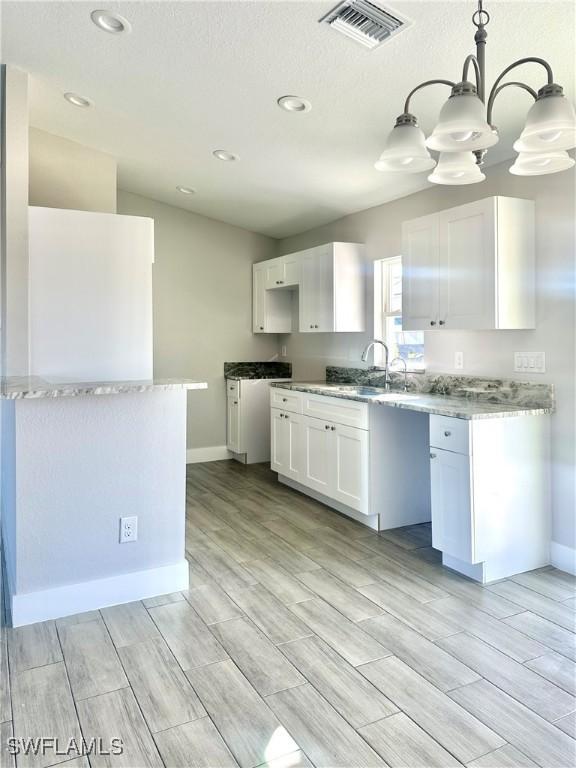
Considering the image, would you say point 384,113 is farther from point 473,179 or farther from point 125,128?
point 125,128

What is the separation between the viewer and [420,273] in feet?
11.6

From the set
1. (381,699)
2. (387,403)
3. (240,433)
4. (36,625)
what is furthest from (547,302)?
(240,433)

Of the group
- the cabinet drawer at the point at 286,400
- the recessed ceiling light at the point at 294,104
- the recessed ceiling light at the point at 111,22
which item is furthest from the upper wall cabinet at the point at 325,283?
the recessed ceiling light at the point at 111,22

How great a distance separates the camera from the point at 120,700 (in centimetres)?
192

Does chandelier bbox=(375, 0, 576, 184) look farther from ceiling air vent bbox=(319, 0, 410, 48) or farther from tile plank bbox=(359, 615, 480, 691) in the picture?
tile plank bbox=(359, 615, 480, 691)

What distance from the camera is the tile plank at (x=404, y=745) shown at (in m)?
1.62

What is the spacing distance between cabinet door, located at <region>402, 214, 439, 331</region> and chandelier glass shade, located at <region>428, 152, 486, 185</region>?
1348mm

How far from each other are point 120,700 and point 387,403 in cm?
214

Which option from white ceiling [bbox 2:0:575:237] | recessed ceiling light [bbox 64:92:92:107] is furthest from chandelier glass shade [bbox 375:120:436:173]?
recessed ceiling light [bbox 64:92:92:107]

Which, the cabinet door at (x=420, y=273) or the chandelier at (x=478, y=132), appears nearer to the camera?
the chandelier at (x=478, y=132)

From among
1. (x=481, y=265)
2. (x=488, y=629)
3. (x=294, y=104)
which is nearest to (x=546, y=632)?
(x=488, y=629)

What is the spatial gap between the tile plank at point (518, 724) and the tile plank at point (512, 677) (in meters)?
0.05

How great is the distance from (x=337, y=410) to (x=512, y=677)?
2.15 meters

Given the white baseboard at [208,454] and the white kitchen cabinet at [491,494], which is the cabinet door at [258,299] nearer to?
the white baseboard at [208,454]
